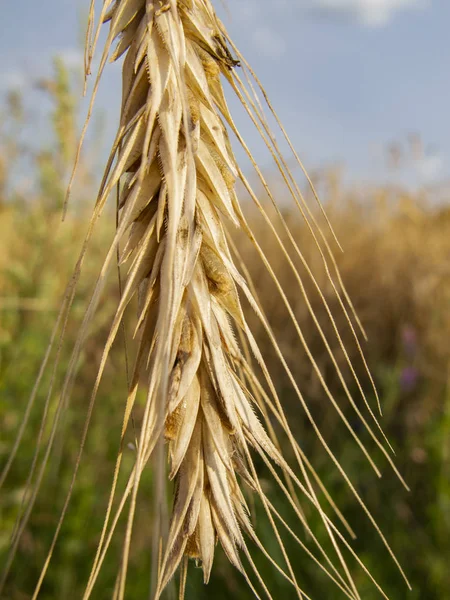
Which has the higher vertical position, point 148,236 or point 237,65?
point 237,65

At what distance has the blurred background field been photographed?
1.44 meters

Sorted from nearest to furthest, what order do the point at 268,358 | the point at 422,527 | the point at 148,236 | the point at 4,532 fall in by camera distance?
the point at 148,236 → the point at 4,532 → the point at 422,527 → the point at 268,358

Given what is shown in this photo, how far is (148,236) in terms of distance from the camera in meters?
0.47

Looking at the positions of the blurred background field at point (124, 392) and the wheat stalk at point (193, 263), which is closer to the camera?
the wheat stalk at point (193, 263)

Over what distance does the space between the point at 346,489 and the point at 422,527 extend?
0.85 ft

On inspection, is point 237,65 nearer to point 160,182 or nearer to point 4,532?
point 160,182

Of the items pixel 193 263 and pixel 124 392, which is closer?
pixel 193 263

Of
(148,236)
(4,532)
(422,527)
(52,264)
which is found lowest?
(422,527)

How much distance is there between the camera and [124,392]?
6.51 feet

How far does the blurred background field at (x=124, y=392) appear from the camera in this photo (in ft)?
4.73

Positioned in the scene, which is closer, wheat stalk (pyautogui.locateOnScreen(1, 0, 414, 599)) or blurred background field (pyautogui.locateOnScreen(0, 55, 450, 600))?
wheat stalk (pyautogui.locateOnScreen(1, 0, 414, 599))

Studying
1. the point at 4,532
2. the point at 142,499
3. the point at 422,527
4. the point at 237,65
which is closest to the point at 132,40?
the point at 237,65

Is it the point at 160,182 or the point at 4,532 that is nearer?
the point at 160,182

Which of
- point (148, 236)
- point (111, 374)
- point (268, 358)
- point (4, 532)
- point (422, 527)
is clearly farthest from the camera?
point (268, 358)
